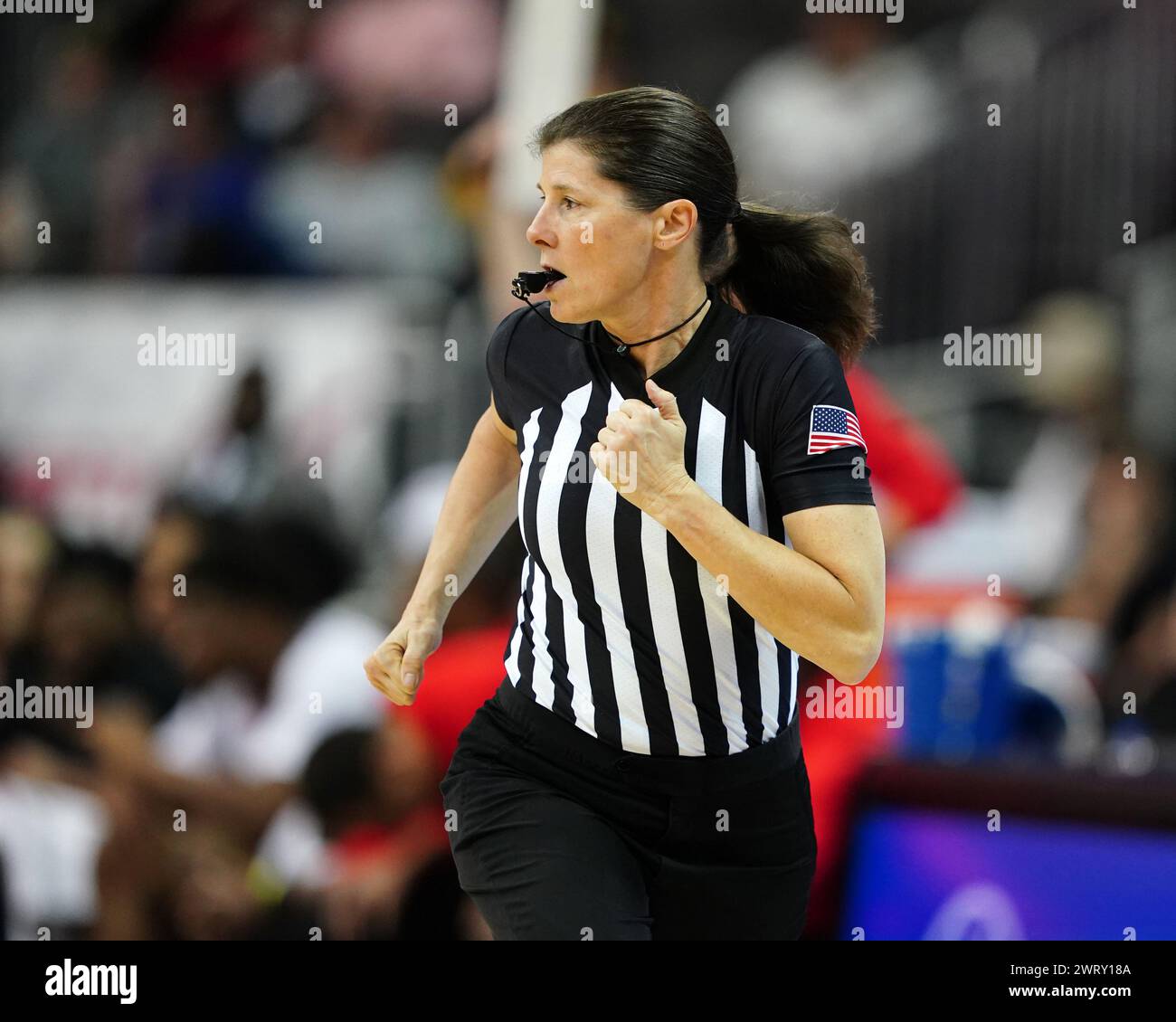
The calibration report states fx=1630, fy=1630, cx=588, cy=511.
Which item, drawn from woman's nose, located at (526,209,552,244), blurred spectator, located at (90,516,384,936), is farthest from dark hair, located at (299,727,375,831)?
woman's nose, located at (526,209,552,244)

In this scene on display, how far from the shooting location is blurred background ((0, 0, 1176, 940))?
480cm

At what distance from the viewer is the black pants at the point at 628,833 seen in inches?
102

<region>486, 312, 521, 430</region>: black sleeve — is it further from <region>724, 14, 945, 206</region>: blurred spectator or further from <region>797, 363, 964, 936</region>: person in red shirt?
<region>724, 14, 945, 206</region>: blurred spectator

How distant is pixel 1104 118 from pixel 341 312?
3998 millimetres

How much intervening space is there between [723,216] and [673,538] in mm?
573

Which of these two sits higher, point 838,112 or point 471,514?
point 838,112

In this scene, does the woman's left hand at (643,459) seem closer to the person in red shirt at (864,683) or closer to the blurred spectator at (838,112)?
the person in red shirt at (864,683)

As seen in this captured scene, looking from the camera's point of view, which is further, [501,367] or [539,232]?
[501,367]

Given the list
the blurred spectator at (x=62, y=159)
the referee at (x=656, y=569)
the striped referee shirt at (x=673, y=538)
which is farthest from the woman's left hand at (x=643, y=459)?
the blurred spectator at (x=62, y=159)

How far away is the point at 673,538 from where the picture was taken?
258 cm

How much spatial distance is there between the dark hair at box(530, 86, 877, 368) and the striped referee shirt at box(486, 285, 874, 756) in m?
0.12

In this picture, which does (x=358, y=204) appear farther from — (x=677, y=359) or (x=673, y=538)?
(x=673, y=538)


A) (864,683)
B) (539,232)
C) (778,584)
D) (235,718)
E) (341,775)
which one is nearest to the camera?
(778,584)

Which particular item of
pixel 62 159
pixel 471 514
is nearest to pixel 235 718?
pixel 471 514
